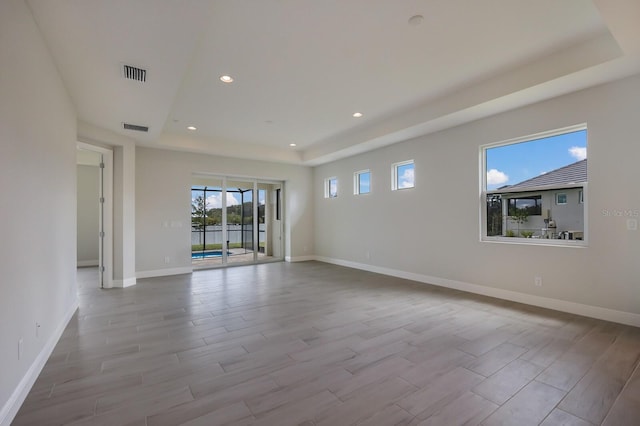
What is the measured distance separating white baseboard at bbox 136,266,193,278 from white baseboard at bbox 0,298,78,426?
3233 mm

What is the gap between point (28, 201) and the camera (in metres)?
2.32

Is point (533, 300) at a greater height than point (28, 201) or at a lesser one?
lesser

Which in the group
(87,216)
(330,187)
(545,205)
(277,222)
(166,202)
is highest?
(330,187)

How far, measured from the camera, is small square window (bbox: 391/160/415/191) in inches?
242

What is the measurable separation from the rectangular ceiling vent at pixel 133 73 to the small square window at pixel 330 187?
5540mm

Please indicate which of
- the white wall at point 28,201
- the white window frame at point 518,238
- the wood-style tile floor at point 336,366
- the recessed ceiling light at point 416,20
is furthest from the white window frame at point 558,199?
the white wall at point 28,201

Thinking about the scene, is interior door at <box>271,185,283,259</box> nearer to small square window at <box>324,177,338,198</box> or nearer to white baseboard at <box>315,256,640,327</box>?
small square window at <box>324,177,338,198</box>

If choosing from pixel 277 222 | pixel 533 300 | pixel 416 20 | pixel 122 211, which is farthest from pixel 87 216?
pixel 533 300

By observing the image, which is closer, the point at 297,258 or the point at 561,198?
the point at 561,198

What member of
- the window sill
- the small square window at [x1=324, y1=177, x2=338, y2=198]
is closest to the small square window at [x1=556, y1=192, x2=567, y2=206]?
the window sill

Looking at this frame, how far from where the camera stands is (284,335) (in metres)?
3.24

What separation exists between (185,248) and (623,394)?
23.4ft

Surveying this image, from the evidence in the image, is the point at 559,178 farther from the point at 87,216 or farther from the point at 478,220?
the point at 87,216

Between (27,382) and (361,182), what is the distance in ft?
21.4
